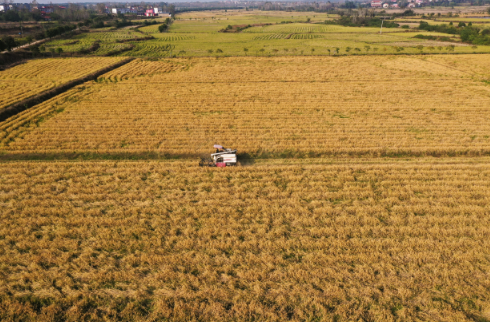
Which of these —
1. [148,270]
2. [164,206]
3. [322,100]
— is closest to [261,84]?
[322,100]

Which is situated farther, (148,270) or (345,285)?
(148,270)

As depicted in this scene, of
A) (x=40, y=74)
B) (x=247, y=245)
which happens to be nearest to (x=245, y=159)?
(x=247, y=245)

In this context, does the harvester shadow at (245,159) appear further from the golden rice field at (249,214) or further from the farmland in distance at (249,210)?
the golden rice field at (249,214)

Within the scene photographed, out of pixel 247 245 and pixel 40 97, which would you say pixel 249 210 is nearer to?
pixel 247 245

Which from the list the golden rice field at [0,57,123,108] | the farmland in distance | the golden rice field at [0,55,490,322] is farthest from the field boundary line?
the golden rice field at [0,55,490,322]

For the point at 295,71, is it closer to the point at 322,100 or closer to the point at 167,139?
the point at 322,100

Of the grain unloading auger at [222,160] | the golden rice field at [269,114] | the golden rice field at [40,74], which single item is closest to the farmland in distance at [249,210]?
the golden rice field at [269,114]

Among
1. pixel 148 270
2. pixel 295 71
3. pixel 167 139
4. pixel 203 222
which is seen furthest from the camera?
pixel 295 71
